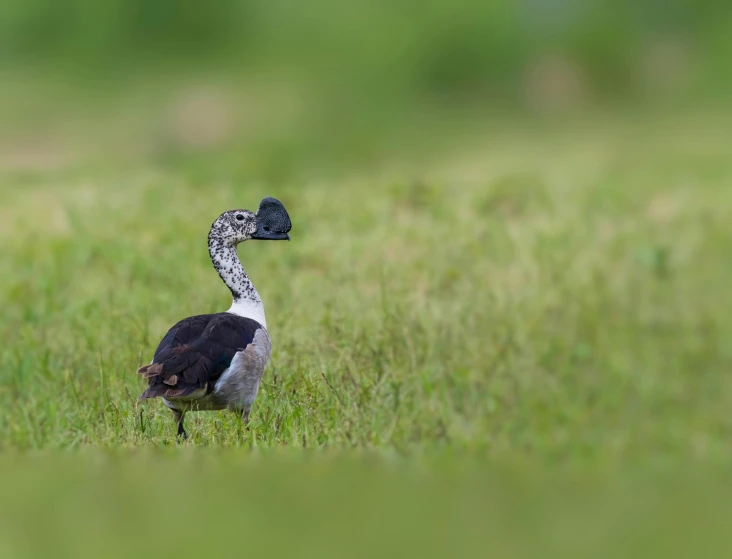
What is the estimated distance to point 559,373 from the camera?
21.3 ft

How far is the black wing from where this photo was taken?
455 centimetres

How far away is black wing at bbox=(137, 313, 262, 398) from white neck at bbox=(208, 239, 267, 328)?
27cm

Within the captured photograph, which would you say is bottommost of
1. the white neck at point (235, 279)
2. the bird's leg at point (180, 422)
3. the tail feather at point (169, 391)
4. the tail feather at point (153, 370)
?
the bird's leg at point (180, 422)

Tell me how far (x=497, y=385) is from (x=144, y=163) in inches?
355

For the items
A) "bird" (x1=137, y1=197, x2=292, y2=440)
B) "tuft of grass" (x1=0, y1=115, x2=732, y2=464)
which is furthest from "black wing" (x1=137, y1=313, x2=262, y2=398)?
"tuft of grass" (x1=0, y1=115, x2=732, y2=464)

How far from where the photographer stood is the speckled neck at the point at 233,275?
526 centimetres

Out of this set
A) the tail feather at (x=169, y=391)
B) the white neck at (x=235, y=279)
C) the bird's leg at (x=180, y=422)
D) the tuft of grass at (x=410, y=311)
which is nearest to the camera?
the tail feather at (x=169, y=391)

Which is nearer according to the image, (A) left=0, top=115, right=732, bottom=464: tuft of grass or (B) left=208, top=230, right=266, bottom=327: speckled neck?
(B) left=208, top=230, right=266, bottom=327: speckled neck

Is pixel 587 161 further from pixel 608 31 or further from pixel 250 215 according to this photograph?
pixel 250 215

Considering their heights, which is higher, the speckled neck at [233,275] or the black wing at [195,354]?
the speckled neck at [233,275]

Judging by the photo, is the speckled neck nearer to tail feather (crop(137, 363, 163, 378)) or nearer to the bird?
the bird

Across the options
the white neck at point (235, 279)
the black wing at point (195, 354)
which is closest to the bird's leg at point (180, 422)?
the black wing at point (195, 354)

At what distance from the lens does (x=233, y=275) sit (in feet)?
17.3

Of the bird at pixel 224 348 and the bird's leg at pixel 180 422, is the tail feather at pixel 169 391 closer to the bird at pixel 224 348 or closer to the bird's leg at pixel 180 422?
the bird at pixel 224 348
